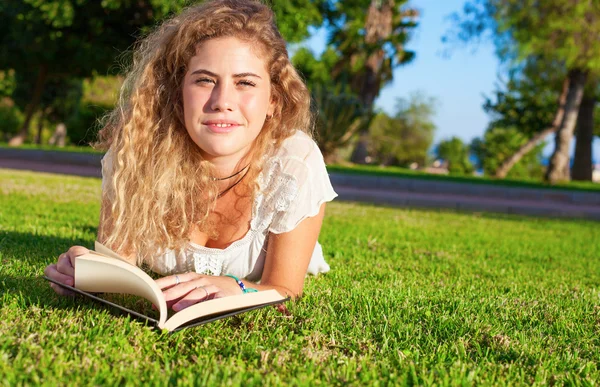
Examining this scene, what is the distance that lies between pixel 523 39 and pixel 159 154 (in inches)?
743

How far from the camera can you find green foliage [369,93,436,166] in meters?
53.8

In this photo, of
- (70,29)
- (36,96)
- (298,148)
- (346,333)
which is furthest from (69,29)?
(346,333)

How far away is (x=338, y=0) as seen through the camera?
2228 cm

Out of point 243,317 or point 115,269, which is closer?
point 115,269

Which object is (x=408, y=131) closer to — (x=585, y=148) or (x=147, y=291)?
(x=585, y=148)

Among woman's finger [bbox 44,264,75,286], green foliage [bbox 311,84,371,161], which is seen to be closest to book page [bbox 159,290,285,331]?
woman's finger [bbox 44,264,75,286]

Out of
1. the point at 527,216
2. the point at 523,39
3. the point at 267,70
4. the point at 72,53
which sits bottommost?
the point at 527,216

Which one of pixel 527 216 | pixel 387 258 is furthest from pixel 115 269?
pixel 527 216

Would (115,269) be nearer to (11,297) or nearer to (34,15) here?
(11,297)

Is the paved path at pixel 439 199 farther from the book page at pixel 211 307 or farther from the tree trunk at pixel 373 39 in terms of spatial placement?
the tree trunk at pixel 373 39

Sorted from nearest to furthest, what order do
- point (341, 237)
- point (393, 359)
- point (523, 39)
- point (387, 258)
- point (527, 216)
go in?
point (393, 359), point (387, 258), point (341, 237), point (527, 216), point (523, 39)

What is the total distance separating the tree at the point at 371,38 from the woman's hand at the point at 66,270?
20.2 m

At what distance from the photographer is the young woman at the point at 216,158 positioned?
2.96m

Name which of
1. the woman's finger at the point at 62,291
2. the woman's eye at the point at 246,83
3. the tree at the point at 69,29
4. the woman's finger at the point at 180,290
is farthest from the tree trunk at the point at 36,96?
the woman's finger at the point at 180,290
